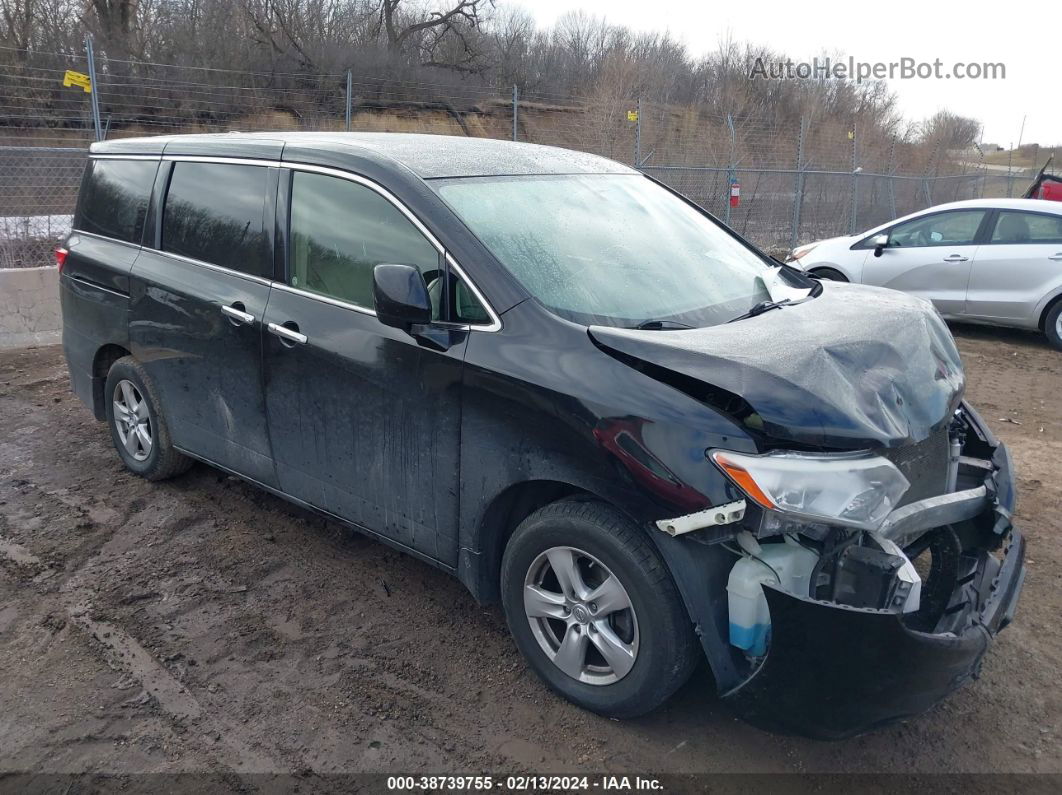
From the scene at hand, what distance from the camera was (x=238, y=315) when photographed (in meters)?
3.83

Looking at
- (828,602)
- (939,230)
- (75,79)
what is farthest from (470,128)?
(828,602)

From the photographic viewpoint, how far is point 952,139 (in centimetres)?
3048

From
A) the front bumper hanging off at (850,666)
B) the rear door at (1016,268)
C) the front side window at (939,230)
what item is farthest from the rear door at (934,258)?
the front bumper hanging off at (850,666)

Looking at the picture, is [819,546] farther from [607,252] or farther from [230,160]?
[230,160]

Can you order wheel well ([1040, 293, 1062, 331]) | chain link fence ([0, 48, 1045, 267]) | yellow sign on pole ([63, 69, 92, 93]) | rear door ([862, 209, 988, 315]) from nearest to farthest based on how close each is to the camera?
wheel well ([1040, 293, 1062, 331]) → rear door ([862, 209, 988, 315]) → yellow sign on pole ([63, 69, 92, 93]) → chain link fence ([0, 48, 1045, 267])

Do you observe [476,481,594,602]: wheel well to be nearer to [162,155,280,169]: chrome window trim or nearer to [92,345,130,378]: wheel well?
[162,155,280,169]: chrome window trim

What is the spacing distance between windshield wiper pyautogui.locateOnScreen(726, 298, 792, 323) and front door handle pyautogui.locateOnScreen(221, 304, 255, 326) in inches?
82.8

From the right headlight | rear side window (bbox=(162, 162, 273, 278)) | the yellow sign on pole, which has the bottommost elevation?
the right headlight

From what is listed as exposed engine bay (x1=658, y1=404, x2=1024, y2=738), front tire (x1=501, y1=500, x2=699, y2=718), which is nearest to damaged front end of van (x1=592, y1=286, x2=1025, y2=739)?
exposed engine bay (x1=658, y1=404, x2=1024, y2=738)

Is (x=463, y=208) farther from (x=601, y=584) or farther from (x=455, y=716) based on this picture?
(x=455, y=716)

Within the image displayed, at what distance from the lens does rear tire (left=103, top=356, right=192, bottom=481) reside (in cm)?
463

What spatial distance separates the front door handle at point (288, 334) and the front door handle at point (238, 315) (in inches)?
6.6

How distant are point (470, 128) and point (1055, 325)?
14.8m

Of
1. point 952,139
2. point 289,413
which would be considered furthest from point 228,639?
point 952,139
